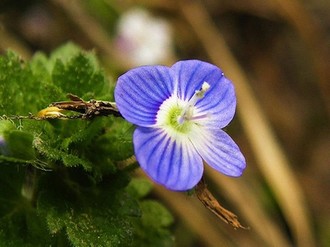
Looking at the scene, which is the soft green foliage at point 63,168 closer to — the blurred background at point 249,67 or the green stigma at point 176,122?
the green stigma at point 176,122

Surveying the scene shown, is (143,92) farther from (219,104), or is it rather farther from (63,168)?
(63,168)

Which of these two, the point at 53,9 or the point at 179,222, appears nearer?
the point at 179,222

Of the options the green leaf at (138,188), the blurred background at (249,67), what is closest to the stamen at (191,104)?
the green leaf at (138,188)

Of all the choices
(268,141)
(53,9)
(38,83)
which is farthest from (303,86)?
(38,83)

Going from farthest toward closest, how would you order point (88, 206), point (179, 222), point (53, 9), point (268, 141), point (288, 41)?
point (288, 41)
point (53, 9)
point (268, 141)
point (179, 222)
point (88, 206)

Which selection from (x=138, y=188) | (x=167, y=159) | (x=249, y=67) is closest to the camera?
(x=167, y=159)

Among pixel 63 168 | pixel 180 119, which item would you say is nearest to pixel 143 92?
pixel 180 119

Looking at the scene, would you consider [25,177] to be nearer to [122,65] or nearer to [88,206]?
[88,206]

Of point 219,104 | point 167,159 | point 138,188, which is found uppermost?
point 219,104
